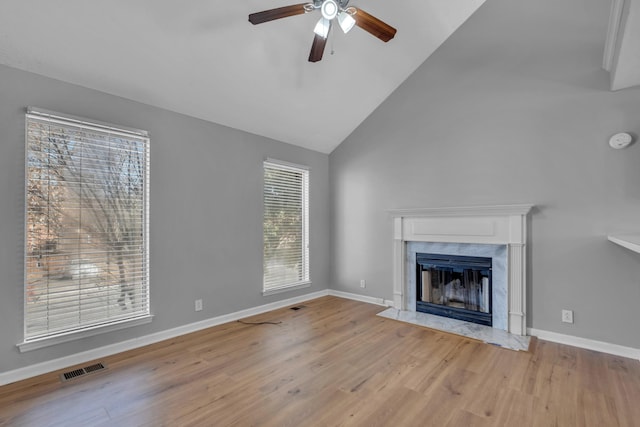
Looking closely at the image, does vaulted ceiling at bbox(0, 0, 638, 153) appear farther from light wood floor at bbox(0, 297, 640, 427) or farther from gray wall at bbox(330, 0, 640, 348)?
light wood floor at bbox(0, 297, 640, 427)

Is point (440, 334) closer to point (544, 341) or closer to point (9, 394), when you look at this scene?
point (544, 341)

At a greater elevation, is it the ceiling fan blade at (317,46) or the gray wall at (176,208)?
the ceiling fan blade at (317,46)

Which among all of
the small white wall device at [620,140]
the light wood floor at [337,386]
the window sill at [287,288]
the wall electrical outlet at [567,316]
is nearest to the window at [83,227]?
the light wood floor at [337,386]

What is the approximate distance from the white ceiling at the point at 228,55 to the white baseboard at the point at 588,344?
11.7 ft

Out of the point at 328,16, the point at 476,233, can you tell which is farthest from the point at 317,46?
the point at 476,233

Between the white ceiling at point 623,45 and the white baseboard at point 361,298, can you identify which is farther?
the white baseboard at point 361,298

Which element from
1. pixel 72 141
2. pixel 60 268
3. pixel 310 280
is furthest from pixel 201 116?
pixel 310 280

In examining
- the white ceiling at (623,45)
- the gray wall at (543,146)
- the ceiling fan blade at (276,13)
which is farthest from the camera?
the gray wall at (543,146)

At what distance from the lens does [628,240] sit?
7.72 ft

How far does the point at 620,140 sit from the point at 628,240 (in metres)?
1.13

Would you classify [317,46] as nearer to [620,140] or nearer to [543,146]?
[543,146]

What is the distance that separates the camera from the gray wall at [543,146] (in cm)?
294

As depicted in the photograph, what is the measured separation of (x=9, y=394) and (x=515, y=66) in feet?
18.1

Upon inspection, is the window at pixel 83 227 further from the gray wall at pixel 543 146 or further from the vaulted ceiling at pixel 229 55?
the gray wall at pixel 543 146
